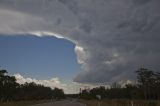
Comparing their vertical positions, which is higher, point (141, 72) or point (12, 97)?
point (141, 72)

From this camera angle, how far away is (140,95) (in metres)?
120

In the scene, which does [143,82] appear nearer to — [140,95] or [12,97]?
[140,95]

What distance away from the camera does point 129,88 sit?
14962 cm

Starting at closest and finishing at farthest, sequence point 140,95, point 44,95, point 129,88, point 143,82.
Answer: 1. point 140,95
2. point 143,82
3. point 129,88
4. point 44,95

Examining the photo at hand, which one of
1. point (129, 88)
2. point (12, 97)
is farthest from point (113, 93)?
point (12, 97)

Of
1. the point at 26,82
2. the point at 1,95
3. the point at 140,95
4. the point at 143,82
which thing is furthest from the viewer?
the point at 26,82

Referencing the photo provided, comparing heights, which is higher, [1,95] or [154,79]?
[154,79]

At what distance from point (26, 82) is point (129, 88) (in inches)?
1947

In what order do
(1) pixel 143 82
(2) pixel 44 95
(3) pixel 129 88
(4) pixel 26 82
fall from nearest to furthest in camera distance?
(1) pixel 143 82 → (3) pixel 129 88 → (4) pixel 26 82 → (2) pixel 44 95

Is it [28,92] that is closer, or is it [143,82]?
Answer: [143,82]

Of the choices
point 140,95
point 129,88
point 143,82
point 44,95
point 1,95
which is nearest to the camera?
point 1,95

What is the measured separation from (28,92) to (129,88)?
4412 centimetres

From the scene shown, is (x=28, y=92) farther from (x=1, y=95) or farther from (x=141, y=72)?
(x=141, y=72)

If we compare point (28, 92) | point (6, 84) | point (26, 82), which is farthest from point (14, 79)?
point (26, 82)
